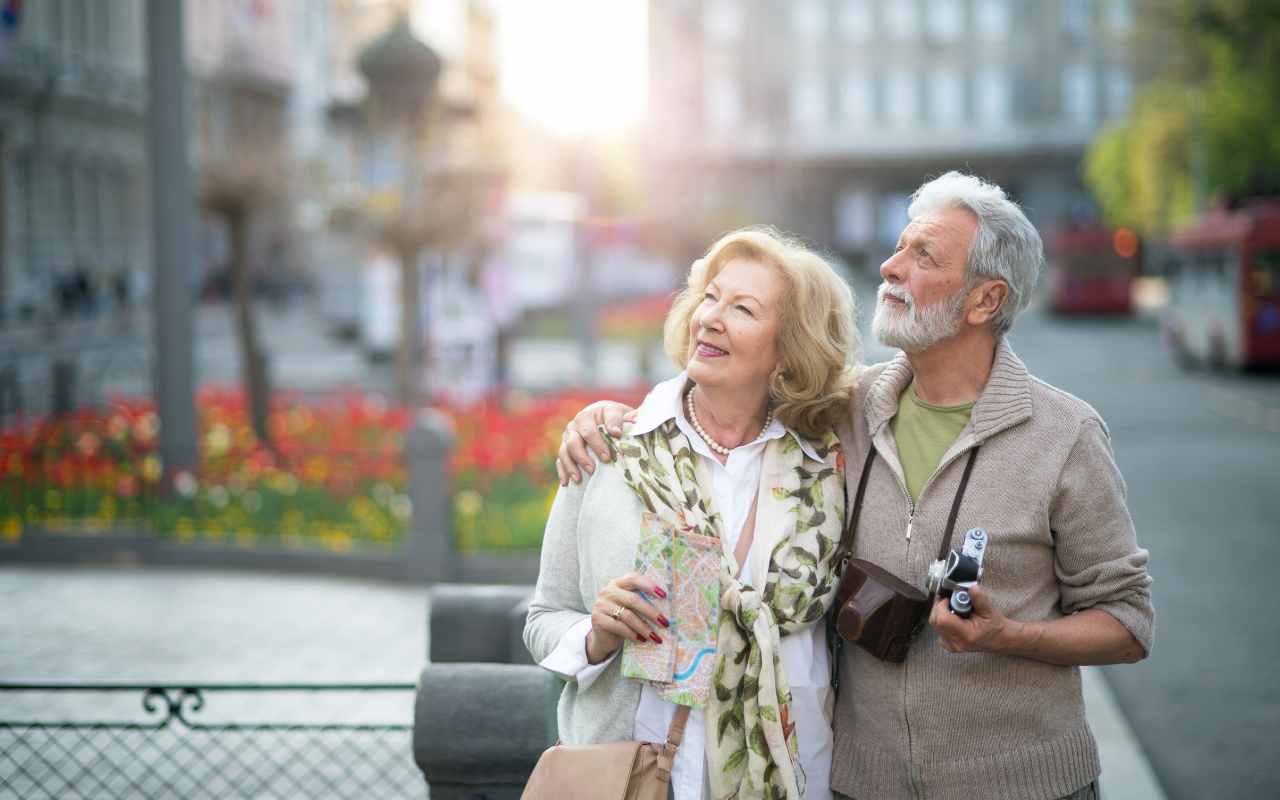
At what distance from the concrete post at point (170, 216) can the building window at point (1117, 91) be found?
71.1 m

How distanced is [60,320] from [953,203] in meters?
32.4

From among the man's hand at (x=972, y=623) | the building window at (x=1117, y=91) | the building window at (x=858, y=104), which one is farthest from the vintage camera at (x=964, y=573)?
the building window at (x=1117, y=91)

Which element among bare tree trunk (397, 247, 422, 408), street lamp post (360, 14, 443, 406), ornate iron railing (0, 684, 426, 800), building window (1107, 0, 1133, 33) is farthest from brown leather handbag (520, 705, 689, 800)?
building window (1107, 0, 1133, 33)

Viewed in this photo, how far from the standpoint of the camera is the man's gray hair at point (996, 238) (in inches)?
115

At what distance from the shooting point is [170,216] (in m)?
11.1

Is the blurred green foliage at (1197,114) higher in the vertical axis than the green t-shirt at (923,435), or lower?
higher

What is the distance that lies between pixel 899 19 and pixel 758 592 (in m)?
76.7

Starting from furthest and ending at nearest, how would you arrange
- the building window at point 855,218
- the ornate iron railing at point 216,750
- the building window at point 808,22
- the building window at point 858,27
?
1. the building window at point 855,218
2. the building window at point 858,27
3. the building window at point 808,22
4. the ornate iron railing at point 216,750

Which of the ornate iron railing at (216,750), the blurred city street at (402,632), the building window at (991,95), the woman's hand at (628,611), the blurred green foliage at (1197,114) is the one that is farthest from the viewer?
the building window at (991,95)

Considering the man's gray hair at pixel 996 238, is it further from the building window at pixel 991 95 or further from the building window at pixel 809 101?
the building window at pixel 991 95

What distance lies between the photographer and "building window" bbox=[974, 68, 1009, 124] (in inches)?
2992

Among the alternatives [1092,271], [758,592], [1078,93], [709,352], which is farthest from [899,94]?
[758,592]

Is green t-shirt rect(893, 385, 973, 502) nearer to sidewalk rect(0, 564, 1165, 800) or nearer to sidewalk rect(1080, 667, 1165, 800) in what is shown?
sidewalk rect(1080, 667, 1165, 800)

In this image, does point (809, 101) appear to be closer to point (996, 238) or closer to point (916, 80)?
point (916, 80)
